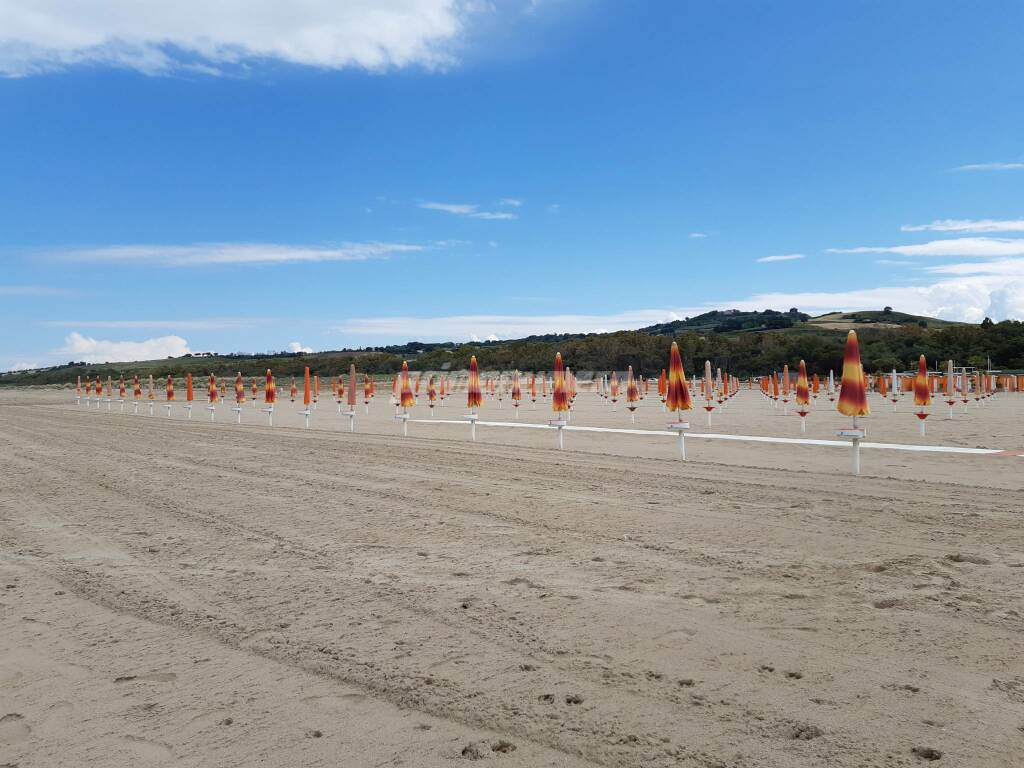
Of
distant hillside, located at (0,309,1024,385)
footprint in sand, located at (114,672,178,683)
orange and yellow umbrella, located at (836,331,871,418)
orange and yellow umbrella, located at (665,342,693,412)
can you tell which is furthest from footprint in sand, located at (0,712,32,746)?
distant hillside, located at (0,309,1024,385)

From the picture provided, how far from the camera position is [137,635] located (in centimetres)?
493

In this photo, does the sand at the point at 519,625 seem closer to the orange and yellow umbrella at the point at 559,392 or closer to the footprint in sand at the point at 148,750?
the footprint in sand at the point at 148,750

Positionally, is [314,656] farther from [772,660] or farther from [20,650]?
[772,660]

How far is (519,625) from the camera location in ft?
16.4

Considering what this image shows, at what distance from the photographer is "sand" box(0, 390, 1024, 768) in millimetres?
3486

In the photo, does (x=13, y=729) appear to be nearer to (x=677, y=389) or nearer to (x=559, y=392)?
(x=677, y=389)

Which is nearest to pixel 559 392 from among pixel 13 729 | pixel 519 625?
pixel 519 625

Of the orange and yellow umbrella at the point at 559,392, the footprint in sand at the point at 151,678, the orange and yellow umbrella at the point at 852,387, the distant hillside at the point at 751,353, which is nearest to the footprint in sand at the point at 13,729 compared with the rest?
the footprint in sand at the point at 151,678

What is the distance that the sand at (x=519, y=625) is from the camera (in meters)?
3.49

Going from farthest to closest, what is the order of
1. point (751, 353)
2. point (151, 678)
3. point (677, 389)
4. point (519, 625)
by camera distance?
1. point (751, 353)
2. point (677, 389)
3. point (519, 625)
4. point (151, 678)

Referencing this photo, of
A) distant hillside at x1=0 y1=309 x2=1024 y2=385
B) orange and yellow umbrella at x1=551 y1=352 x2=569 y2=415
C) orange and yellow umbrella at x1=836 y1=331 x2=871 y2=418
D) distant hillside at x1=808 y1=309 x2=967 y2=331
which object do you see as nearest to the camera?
orange and yellow umbrella at x1=836 y1=331 x2=871 y2=418

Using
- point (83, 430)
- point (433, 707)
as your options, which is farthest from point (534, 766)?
point (83, 430)

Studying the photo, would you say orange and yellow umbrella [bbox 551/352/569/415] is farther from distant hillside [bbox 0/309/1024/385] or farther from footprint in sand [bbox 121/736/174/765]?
distant hillside [bbox 0/309/1024/385]

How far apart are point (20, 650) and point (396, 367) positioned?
→ 102m
